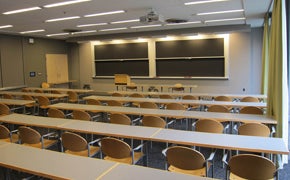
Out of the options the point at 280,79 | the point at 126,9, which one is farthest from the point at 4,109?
the point at 280,79

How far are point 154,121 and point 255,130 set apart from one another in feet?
5.36

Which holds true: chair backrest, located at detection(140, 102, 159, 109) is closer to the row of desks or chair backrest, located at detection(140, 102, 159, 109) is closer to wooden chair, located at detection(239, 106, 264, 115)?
wooden chair, located at detection(239, 106, 264, 115)

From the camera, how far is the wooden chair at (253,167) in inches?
91.5

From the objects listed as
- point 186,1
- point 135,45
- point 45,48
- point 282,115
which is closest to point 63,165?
point 282,115

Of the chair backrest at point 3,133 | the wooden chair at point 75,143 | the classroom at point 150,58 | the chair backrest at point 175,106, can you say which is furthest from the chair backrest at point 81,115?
the chair backrest at point 175,106

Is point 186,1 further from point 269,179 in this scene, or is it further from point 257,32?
point 257,32

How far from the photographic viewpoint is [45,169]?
2.35 m

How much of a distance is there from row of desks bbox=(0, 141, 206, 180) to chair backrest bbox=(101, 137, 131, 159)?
0.56 m

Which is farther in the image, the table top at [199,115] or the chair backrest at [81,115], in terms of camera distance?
the chair backrest at [81,115]

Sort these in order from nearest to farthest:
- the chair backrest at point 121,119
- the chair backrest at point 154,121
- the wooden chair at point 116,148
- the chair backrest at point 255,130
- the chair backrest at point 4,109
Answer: the wooden chair at point 116,148 < the chair backrest at point 255,130 < the chair backrest at point 154,121 < the chair backrest at point 121,119 < the chair backrest at point 4,109

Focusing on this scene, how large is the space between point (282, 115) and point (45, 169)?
12.0 ft

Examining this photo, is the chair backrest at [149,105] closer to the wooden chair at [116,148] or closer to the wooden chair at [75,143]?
the wooden chair at [75,143]

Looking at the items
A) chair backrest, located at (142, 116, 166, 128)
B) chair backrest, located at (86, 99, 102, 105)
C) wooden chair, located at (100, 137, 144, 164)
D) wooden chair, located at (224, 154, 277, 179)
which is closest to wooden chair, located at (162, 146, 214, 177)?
wooden chair, located at (224, 154, 277, 179)

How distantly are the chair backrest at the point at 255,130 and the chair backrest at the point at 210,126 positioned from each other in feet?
1.02
